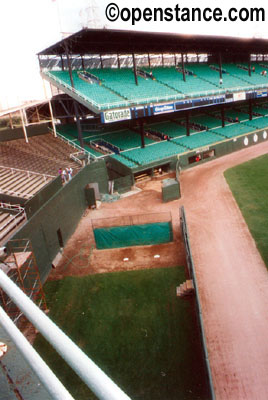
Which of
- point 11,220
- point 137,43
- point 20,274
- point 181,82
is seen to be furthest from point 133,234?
point 181,82

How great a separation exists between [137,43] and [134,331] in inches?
1326

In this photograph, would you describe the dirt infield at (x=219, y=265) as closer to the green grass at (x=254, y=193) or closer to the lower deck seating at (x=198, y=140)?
the green grass at (x=254, y=193)

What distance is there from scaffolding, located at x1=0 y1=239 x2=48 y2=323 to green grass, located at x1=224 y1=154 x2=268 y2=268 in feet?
37.4

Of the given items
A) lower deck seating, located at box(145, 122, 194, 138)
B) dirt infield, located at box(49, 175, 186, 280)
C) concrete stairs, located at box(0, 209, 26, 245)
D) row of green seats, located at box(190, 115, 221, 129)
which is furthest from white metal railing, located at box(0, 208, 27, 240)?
row of green seats, located at box(190, 115, 221, 129)

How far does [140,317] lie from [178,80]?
38.9 meters

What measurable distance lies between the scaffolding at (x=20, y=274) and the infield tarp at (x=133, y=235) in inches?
201

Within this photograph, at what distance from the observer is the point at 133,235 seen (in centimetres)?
1886

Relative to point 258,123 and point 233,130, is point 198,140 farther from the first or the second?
point 258,123

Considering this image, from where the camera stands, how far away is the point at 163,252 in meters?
17.8

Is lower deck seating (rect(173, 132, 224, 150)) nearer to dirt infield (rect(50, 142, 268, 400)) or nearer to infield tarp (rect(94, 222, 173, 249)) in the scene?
dirt infield (rect(50, 142, 268, 400))

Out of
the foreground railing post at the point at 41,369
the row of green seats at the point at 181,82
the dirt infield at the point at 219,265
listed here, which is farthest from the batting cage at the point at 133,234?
the row of green seats at the point at 181,82

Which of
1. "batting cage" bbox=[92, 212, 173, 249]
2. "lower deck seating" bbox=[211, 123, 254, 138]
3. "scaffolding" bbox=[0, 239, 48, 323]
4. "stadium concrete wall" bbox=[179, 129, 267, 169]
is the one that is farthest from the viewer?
"lower deck seating" bbox=[211, 123, 254, 138]

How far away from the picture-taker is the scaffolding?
11.7m

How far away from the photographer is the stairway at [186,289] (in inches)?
525
